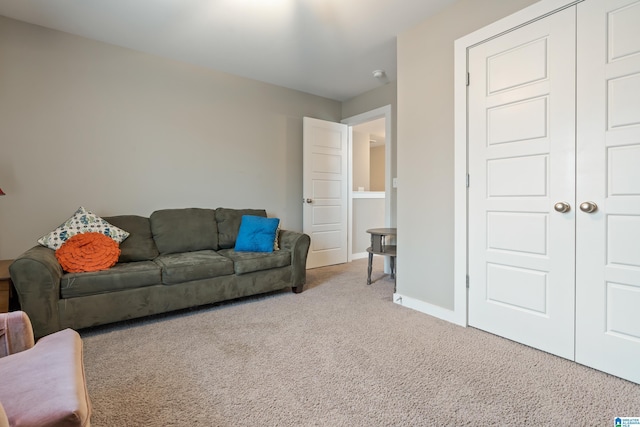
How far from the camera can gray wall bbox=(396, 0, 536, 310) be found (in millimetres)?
2469

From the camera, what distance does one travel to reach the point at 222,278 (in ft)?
9.23

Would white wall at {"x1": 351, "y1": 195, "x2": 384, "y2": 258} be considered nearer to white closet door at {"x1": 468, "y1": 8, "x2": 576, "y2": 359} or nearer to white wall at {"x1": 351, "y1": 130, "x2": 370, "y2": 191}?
white wall at {"x1": 351, "y1": 130, "x2": 370, "y2": 191}

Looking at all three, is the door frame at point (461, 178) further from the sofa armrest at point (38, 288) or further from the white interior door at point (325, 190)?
the sofa armrest at point (38, 288)

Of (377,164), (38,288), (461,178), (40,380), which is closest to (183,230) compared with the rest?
(38,288)

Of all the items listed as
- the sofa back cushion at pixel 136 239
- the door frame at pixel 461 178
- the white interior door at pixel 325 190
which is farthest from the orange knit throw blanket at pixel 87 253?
the door frame at pixel 461 178

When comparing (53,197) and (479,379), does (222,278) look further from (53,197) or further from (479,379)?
(479,379)

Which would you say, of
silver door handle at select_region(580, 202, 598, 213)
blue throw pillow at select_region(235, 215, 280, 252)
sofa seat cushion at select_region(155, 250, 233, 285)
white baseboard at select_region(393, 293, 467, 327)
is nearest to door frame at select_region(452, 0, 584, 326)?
white baseboard at select_region(393, 293, 467, 327)

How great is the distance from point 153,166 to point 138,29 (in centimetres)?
127

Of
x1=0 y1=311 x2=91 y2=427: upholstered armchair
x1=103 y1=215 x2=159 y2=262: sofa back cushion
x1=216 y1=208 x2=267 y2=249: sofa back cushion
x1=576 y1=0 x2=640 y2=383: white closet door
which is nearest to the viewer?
x1=0 y1=311 x2=91 y2=427: upholstered armchair

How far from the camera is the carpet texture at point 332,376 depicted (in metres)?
1.41

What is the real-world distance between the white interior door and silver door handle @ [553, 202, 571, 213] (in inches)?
113

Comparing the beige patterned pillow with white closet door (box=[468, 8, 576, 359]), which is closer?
→ white closet door (box=[468, 8, 576, 359])

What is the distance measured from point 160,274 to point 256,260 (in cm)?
82

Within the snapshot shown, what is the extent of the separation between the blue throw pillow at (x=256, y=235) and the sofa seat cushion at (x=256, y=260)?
0.09 metres
